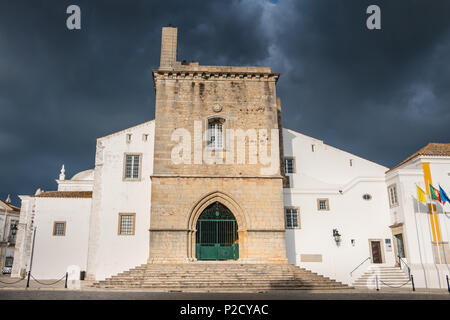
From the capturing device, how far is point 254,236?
21.0 m

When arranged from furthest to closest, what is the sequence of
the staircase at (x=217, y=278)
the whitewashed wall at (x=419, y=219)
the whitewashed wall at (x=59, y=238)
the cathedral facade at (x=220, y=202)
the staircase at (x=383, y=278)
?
the whitewashed wall at (x=59, y=238), the cathedral facade at (x=220, y=202), the staircase at (x=383, y=278), the whitewashed wall at (x=419, y=219), the staircase at (x=217, y=278)

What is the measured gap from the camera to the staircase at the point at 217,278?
59.1 feet

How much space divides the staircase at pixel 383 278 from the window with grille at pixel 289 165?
727 cm

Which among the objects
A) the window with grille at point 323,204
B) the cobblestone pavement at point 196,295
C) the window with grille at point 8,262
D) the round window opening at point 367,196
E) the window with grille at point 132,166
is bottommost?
the cobblestone pavement at point 196,295

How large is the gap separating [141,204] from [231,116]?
7.27 metres

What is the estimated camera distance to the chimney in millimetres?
24062

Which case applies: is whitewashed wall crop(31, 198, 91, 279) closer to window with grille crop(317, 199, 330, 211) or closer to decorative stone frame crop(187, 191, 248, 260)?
decorative stone frame crop(187, 191, 248, 260)

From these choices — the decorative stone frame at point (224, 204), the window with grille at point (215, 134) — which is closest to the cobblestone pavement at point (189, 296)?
the decorative stone frame at point (224, 204)

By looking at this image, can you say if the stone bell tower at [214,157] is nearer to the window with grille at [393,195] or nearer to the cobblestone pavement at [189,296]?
the cobblestone pavement at [189,296]

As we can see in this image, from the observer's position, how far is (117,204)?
2334 cm

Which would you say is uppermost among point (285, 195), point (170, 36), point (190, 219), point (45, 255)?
point (170, 36)

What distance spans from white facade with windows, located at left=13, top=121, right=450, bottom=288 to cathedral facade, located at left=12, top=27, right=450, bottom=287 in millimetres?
59

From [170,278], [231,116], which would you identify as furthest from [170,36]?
[170,278]
